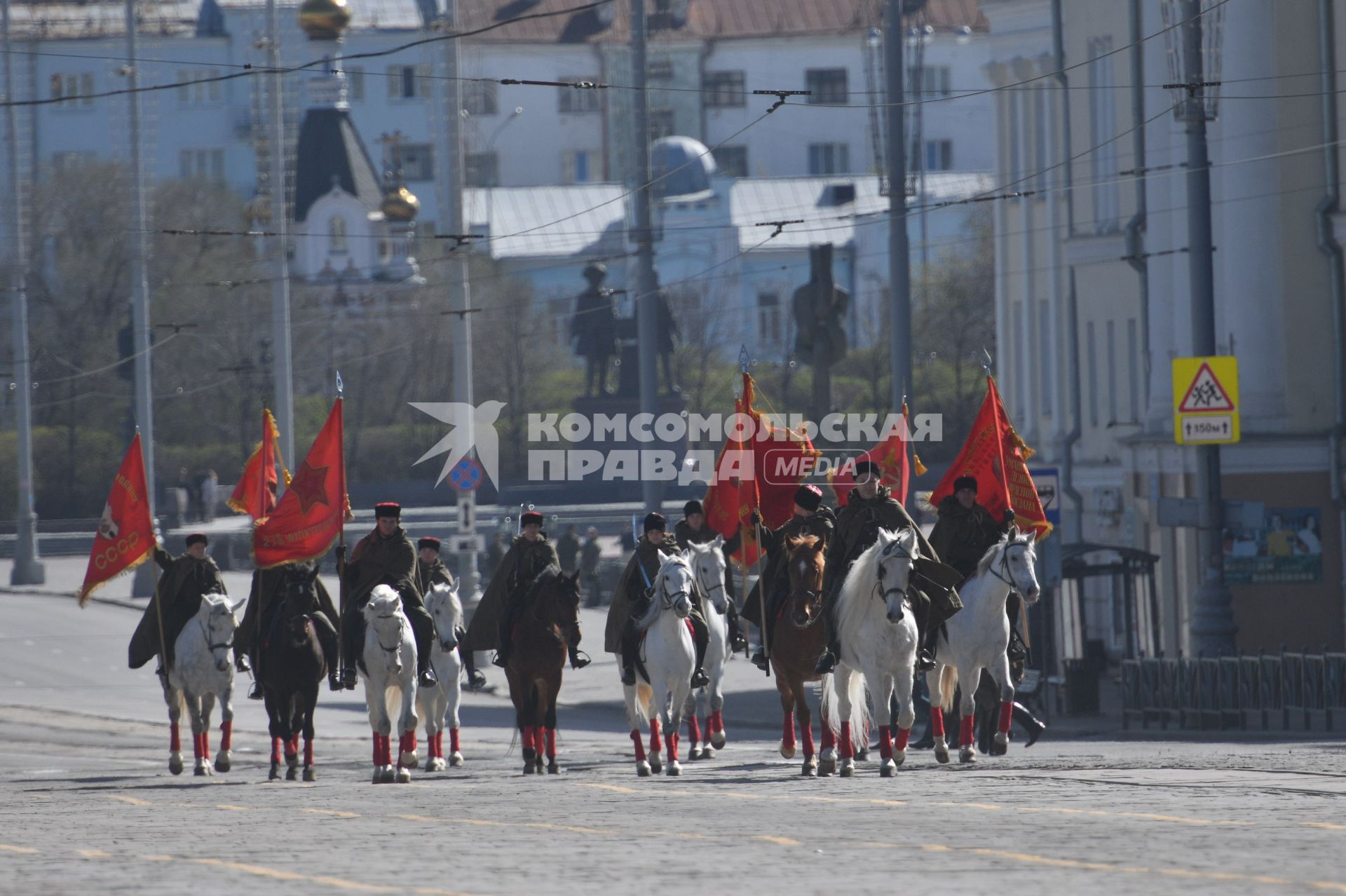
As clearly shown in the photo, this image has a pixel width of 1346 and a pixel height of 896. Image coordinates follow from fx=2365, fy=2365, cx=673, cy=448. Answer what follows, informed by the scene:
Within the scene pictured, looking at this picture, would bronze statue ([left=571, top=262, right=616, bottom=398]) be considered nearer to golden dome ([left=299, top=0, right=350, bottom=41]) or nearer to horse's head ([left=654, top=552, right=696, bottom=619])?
golden dome ([left=299, top=0, right=350, bottom=41])

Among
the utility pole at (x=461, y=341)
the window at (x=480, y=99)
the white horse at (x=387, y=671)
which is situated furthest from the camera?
the window at (x=480, y=99)

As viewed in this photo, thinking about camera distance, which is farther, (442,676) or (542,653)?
(442,676)

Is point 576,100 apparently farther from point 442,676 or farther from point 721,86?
point 442,676

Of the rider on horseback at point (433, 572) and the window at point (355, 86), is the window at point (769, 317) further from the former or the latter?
the rider on horseback at point (433, 572)

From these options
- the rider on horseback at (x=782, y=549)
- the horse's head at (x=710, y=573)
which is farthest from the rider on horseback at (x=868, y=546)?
the horse's head at (x=710, y=573)

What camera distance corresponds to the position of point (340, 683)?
19625 millimetres

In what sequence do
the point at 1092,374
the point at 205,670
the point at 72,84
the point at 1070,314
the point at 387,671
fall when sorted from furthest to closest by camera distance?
1. the point at 72,84
2. the point at 1070,314
3. the point at 1092,374
4. the point at 205,670
5. the point at 387,671

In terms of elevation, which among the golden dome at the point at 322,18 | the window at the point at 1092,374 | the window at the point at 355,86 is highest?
the window at the point at 355,86

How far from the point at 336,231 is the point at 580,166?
16666mm

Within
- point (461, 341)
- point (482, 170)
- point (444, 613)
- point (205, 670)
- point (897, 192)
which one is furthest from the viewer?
point (482, 170)

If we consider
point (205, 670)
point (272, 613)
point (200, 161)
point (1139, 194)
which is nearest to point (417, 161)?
point (200, 161)

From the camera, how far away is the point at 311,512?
68.9 ft

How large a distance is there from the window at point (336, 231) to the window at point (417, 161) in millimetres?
8594

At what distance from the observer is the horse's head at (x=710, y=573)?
68.8 feet
